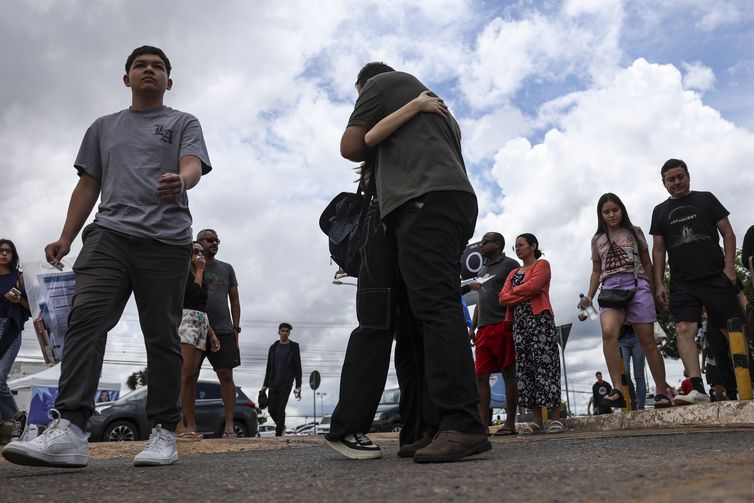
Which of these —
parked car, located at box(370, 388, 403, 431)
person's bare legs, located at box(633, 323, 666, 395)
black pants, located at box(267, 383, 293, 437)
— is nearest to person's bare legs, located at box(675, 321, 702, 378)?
person's bare legs, located at box(633, 323, 666, 395)

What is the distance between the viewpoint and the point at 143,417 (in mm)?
12477

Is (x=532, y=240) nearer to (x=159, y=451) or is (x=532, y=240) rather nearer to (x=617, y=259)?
(x=617, y=259)

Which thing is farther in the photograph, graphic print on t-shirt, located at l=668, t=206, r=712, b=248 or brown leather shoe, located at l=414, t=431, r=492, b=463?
graphic print on t-shirt, located at l=668, t=206, r=712, b=248

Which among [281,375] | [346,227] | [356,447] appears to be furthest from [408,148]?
[281,375]

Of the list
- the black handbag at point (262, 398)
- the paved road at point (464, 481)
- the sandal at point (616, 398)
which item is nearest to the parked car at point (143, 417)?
the black handbag at point (262, 398)

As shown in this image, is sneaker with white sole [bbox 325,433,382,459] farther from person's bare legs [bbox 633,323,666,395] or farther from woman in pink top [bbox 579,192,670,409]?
person's bare legs [bbox 633,323,666,395]

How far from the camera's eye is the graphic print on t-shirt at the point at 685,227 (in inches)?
230

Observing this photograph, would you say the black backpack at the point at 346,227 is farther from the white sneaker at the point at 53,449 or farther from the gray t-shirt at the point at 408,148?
the white sneaker at the point at 53,449

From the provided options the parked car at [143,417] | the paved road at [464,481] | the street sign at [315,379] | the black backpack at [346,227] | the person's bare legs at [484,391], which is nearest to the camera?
the paved road at [464,481]

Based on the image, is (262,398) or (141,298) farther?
(262,398)

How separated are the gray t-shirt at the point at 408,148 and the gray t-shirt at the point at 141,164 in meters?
0.92

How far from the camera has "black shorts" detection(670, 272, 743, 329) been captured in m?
5.74

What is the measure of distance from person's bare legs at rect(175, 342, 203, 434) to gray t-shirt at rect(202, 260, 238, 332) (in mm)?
518

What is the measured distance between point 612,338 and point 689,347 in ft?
2.06
